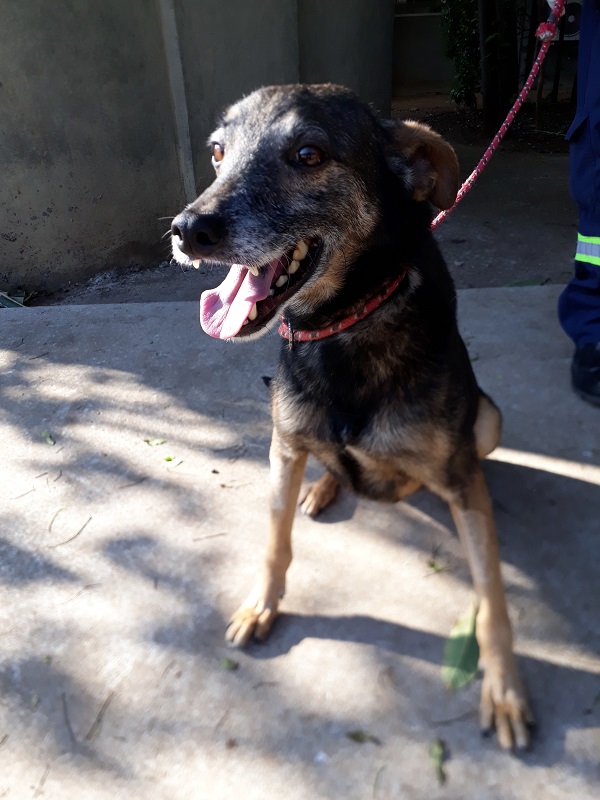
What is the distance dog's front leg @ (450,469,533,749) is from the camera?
1741mm

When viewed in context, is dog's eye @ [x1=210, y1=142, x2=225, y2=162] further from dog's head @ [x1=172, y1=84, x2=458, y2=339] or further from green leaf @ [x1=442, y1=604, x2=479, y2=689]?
green leaf @ [x1=442, y1=604, x2=479, y2=689]

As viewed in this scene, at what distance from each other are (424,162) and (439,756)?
67.8 inches

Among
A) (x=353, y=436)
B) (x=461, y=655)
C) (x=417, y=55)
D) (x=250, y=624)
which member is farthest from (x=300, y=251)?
(x=417, y=55)

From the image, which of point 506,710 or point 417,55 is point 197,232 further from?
point 417,55

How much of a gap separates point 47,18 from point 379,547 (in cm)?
471

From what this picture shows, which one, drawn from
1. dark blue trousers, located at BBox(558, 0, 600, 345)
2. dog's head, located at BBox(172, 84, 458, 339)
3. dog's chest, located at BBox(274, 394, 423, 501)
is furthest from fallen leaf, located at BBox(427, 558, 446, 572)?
dark blue trousers, located at BBox(558, 0, 600, 345)

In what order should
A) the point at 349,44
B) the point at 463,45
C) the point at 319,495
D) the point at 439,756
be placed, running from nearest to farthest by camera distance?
the point at 439,756
the point at 319,495
the point at 349,44
the point at 463,45

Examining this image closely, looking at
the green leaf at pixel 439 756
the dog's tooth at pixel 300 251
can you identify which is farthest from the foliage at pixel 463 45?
the green leaf at pixel 439 756

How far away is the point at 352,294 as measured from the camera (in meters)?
1.94

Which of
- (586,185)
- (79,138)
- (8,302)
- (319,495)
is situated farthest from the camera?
(79,138)

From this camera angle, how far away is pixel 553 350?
11.4 feet

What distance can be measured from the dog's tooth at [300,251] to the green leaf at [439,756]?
1433 mm

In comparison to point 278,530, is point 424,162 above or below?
above

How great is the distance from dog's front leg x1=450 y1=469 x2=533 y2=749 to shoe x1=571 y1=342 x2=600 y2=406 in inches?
51.5
